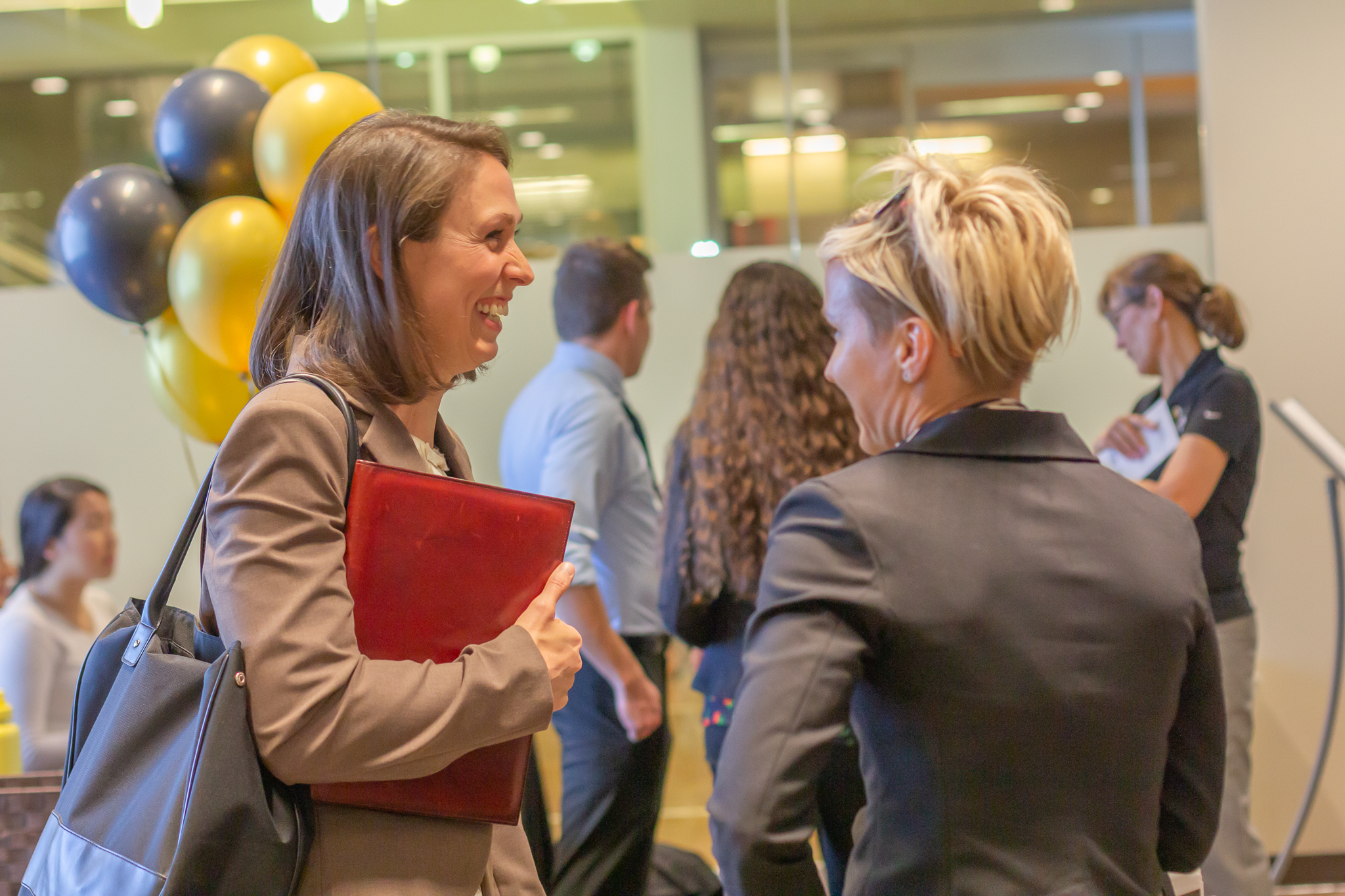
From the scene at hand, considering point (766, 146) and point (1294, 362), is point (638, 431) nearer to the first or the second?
point (766, 146)

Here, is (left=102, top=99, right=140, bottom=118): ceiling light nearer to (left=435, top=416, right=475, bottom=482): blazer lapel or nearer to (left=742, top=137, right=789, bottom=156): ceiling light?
(left=742, top=137, right=789, bottom=156): ceiling light

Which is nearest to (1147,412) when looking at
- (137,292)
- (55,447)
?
(137,292)

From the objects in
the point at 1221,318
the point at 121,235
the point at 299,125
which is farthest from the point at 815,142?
the point at 121,235

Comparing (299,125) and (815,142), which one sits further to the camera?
(815,142)

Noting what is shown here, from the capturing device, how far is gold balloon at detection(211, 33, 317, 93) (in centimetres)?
244

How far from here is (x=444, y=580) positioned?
38.3 inches

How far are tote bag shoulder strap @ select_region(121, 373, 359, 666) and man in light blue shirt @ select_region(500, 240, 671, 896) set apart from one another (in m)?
1.37

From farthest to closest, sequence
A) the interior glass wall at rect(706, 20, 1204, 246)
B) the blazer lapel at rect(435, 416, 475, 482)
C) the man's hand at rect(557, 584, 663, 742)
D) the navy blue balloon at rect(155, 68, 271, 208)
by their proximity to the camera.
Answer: the interior glass wall at rect(706, 20, 1204, 246) < the man's hand at rect(557, 584, 663, 742) < the navy blue balloon at rect(155, 68, 271, 208) < the blazer lapel at rect(435, 416, 475, 482)

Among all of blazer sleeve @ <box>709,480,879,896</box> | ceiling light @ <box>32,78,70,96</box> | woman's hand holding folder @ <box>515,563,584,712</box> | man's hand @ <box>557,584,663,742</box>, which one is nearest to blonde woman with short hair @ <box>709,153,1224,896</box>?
blazer sleeve @ <box>709,480,879,896</box>

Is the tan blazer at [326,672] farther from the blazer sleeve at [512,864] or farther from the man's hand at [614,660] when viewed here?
the man's hand at [614,660]

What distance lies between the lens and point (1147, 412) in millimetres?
2979

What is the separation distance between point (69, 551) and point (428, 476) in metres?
2.53

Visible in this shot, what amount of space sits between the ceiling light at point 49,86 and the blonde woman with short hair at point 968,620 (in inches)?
147

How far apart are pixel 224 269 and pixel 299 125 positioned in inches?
12.5
